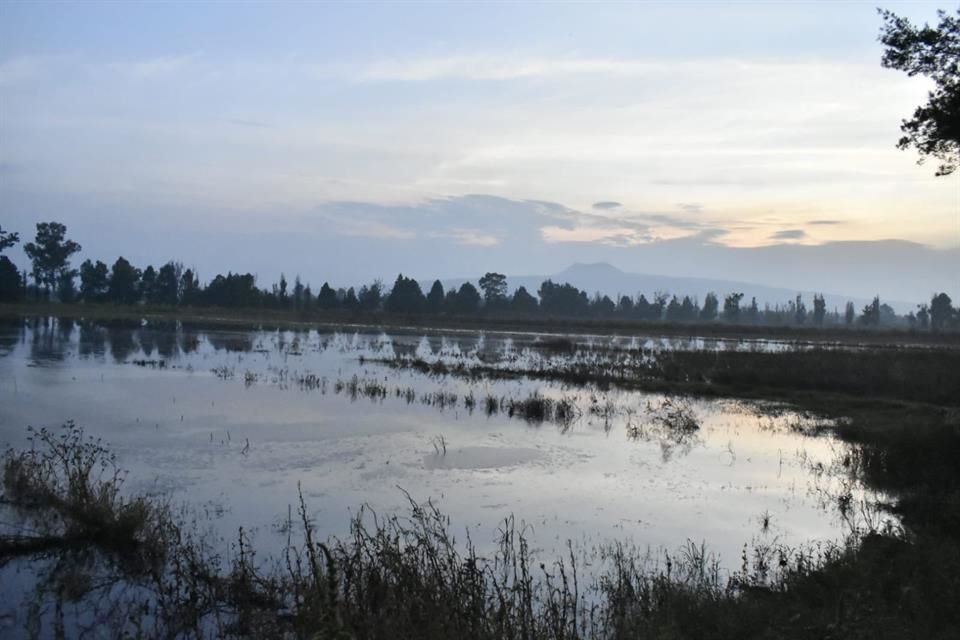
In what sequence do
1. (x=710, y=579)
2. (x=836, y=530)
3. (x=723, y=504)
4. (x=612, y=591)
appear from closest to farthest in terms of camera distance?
1. (x=612, y=591)
2. (x=710, y=579)
3. (x=836, y=530)
4. (x=723, y=504)

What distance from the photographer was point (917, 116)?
12.5 metres

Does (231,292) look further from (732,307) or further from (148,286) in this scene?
(732,307)

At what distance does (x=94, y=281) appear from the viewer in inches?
2867

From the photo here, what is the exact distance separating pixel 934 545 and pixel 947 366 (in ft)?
76.5

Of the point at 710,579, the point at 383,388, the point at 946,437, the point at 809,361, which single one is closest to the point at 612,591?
the point at 710,579

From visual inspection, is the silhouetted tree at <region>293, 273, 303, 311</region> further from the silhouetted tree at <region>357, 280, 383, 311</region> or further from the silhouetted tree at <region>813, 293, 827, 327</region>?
the silhouetted tree at <region>813, 293, 827, 327</region>

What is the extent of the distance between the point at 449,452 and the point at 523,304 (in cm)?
8471

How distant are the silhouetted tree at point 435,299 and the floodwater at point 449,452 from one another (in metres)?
59.2

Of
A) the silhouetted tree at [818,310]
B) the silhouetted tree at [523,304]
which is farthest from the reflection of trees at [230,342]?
the silhouetted tree at [818,310]

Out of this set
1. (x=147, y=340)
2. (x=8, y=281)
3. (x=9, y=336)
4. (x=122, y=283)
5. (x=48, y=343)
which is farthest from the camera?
(x=122, y=283)

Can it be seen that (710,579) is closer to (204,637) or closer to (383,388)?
(204,637)

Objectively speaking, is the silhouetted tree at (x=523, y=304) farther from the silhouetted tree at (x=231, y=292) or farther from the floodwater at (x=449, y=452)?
the floodwater at (x=449, y=452)

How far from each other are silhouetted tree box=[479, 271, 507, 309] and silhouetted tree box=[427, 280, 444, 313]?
42.7 feet

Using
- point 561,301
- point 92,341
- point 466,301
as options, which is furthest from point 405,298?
point 92,341
